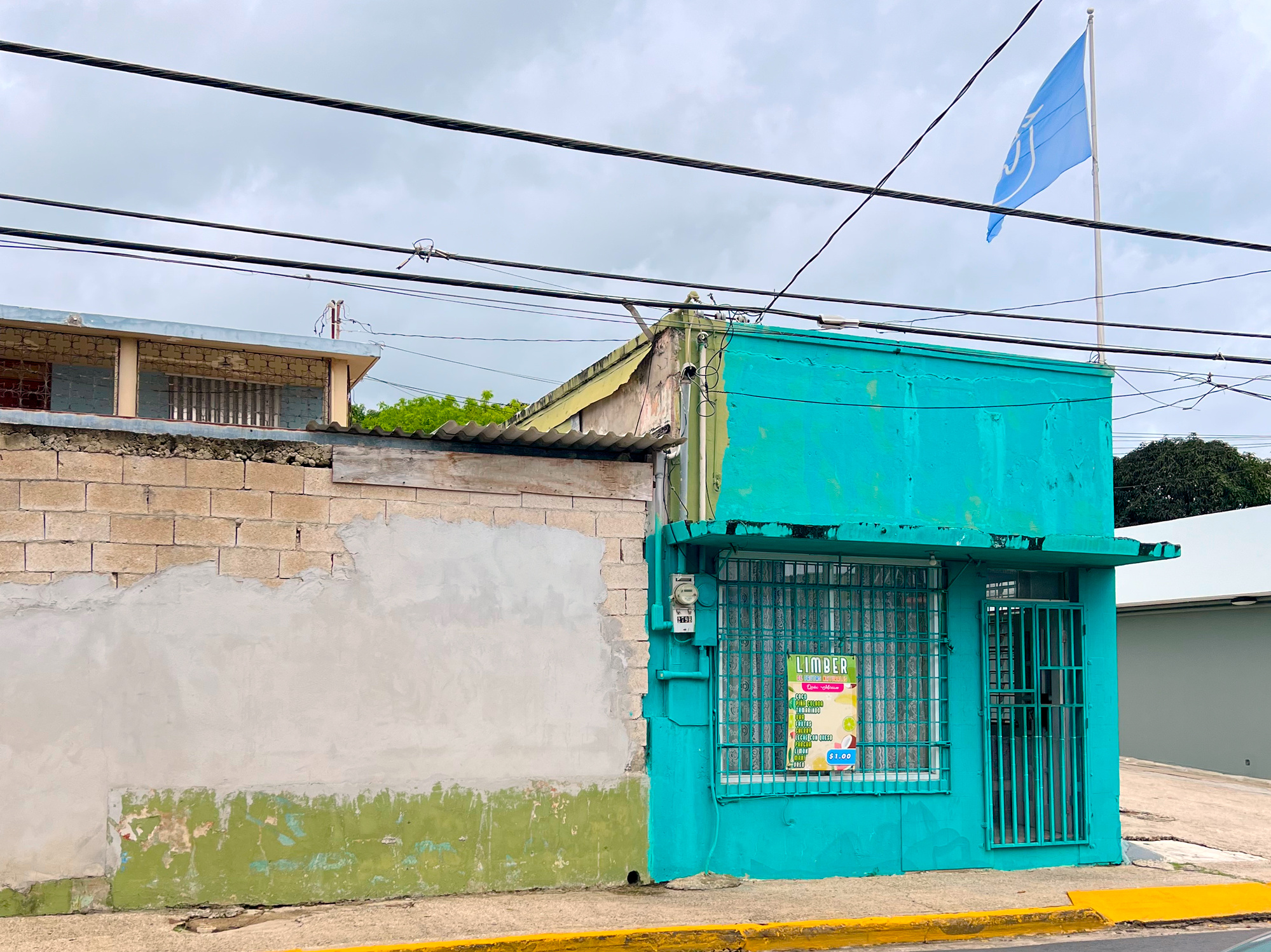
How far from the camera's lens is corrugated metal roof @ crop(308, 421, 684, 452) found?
8.38 m

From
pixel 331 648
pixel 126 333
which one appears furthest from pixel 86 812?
pixel 126 333

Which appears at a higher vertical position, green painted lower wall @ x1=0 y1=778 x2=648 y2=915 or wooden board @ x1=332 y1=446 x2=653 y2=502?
wooden board @ x1=332 y1=446 x2=653 y2=502

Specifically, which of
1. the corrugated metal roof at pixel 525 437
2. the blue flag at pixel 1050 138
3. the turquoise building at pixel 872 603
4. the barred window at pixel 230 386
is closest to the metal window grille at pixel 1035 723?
the turquoise building at pixel 872 603

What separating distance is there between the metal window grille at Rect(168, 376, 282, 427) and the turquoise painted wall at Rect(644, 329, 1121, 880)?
10.6 meters

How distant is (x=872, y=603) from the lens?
9.80 meters

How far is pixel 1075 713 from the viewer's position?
10.3 meters

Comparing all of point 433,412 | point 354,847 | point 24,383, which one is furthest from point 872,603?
point 433,412

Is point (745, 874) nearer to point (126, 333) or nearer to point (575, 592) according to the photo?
point (575, 592)

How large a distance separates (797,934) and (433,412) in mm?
28225

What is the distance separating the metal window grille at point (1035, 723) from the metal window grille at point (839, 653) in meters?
0.54

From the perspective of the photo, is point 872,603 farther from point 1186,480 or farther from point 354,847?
point 1186,480

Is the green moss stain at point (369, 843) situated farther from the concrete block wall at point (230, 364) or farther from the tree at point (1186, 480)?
the tree at point (1186, 480)

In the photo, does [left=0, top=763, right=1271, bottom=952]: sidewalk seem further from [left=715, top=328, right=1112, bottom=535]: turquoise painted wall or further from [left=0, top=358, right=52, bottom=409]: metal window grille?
[left=0, top=358, right=52, bottom=409]: metal window grille

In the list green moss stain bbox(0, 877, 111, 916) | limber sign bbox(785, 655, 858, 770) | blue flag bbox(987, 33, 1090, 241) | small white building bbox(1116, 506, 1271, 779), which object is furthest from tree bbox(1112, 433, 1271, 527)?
green moss stain bbox(0, 877, 111, 916)
